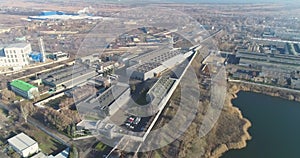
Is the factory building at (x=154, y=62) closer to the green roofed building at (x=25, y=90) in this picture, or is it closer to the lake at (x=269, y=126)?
the lake at (x=269, y=126)

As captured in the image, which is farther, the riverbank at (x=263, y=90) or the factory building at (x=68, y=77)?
the factory building at (x=68, y=77)

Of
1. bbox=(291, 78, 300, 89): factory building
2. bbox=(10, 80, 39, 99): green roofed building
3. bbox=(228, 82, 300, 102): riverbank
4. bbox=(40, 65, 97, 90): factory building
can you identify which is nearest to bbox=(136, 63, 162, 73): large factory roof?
bbox=(40, 65, 97, 90): factory building

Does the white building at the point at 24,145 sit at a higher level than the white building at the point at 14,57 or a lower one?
lower

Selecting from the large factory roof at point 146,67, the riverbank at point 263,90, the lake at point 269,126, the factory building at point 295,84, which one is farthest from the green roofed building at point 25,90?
the factory building at point 295,84

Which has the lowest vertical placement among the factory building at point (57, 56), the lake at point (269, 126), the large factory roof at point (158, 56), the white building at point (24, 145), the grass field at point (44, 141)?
the lake at point (269, 126)

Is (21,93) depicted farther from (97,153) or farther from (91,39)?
(91,39)

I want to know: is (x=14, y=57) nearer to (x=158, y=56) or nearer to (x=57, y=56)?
(x=57, y=56)

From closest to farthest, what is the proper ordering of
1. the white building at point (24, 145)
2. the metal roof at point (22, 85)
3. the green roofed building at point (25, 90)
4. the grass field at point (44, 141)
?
the white building at point (24, 145), the grass field at point (44, 141), the green roofed building at point (25, 90), the metal roof at point (22, 85)

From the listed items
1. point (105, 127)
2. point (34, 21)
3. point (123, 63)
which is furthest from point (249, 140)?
point (34, 21)
